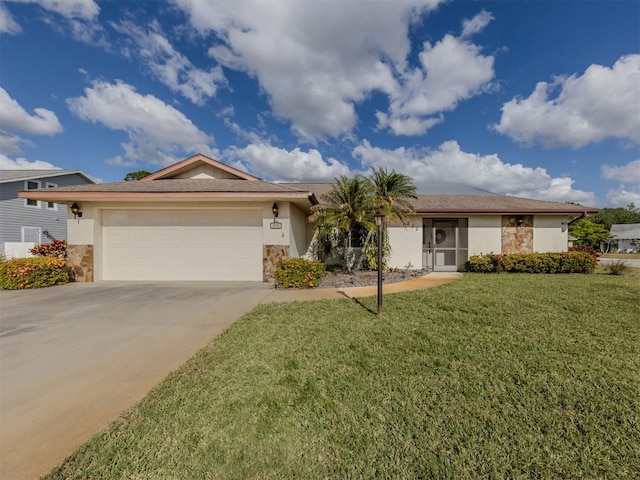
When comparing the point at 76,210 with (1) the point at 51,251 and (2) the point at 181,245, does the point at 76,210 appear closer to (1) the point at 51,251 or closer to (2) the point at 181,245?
(1) the point at 51,251

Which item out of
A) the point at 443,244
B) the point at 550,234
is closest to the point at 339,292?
the point at 443,244

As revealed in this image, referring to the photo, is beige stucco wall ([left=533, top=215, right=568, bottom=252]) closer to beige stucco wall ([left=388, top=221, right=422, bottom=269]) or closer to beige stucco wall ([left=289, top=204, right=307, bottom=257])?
beige stucco wall ([left=388, top=221, right=422, bottom=269])

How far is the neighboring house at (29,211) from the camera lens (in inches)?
621

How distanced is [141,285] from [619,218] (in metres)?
89.4

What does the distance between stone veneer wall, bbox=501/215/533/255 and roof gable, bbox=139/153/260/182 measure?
11.5m

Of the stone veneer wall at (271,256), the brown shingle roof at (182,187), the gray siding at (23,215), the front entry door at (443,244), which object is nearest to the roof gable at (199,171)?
the brown shingle roof at (182,187)

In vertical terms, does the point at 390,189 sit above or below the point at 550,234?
above

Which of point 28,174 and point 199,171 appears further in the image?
point 28,174

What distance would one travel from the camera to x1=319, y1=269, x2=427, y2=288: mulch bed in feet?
28.8

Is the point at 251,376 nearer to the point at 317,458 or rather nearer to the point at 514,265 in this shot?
the point at 317,458

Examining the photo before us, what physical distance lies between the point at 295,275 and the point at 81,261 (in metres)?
7.93

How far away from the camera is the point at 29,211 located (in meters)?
17.0

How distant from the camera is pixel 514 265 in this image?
10672mm

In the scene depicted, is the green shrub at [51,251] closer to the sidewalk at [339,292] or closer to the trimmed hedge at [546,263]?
the sidewalk at [339,292]
